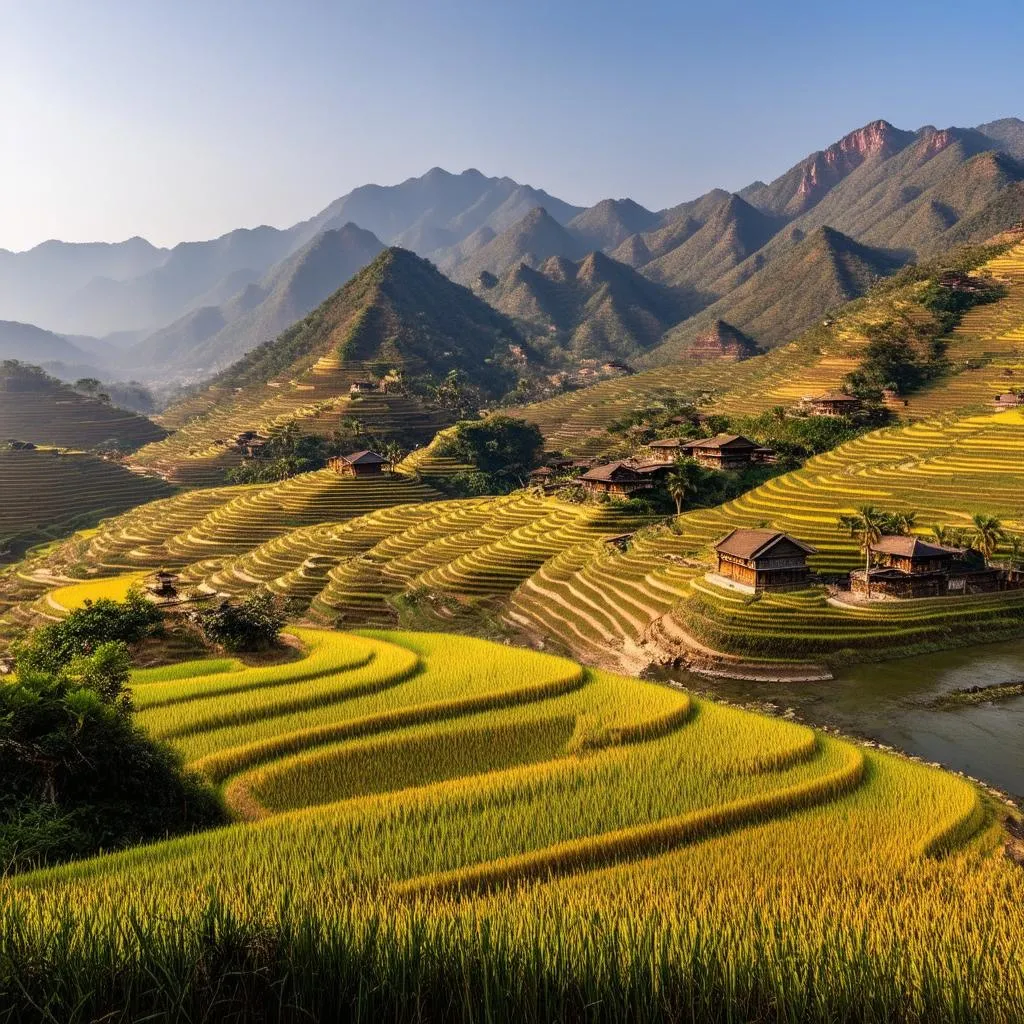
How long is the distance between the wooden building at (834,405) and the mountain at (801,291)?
81.3m

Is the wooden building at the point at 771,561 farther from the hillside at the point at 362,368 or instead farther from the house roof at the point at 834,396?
the hillside at the point at 362,368

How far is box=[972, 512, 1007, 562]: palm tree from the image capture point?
38312 millimetres

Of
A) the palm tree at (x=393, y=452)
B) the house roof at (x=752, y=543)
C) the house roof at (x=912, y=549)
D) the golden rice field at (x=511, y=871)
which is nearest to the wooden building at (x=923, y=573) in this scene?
the house roof at (x=912, y=549)

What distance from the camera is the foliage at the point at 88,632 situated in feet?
76.7

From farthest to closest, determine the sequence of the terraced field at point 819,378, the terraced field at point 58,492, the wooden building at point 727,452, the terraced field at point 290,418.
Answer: the terraced field at point 290,418 → the terraced field at point 58,492 → the terraced field at point 819,378 → the wooden building at point 727,452

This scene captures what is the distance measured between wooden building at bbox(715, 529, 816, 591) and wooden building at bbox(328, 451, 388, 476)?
48.0 meters

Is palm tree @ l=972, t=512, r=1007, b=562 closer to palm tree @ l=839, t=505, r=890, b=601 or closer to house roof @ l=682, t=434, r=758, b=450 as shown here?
palm tree @ l=839, t=505, r=890, b=601

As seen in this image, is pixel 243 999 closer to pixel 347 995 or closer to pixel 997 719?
pixel 347 995

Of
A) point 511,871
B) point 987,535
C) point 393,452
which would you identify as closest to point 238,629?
point 511,871

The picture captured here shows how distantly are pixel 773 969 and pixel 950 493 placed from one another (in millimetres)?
49798

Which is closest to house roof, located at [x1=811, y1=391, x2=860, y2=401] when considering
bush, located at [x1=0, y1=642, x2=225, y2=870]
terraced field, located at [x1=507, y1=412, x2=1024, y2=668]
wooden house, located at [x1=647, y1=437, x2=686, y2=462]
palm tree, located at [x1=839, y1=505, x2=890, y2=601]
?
terraced field, located at [x1=507, y1=412, x2=1024, y2=668]

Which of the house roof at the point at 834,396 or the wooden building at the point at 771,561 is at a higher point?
the house roof at the point at 834,396

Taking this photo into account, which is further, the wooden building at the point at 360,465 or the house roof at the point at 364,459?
the wooden building at the point at 360,465

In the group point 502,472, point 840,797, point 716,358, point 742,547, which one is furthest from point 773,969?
point 716,358
